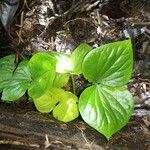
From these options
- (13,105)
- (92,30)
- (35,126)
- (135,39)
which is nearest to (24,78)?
(13,105)

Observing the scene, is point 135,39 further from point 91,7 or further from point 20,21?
point 20,21

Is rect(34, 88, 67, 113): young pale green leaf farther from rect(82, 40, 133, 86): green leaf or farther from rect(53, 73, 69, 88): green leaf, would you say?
rect(82, 40, 133, 86): green leaf

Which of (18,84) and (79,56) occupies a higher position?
(79,56)

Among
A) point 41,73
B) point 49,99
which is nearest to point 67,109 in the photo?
point 49,99

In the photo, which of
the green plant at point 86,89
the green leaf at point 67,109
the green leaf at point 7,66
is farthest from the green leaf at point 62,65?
the green leaf at point 7,66

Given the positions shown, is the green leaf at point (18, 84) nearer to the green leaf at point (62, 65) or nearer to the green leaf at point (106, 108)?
the green leaf at point (62, 65)

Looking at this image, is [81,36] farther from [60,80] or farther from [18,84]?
[18,84]
